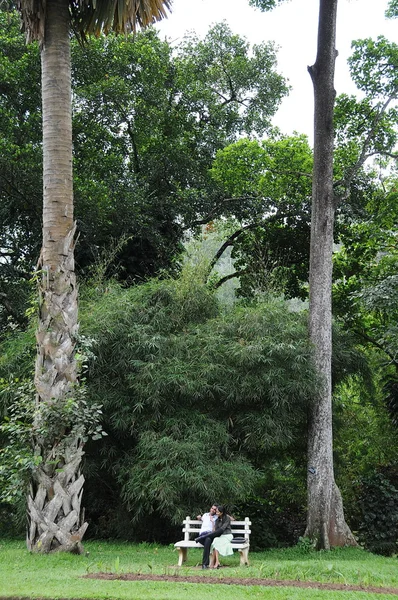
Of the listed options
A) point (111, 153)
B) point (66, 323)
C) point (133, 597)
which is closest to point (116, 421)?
point (66, 323)

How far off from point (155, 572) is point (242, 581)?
1356mm

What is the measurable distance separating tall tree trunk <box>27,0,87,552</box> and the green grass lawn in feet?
1.77

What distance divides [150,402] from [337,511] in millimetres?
4507

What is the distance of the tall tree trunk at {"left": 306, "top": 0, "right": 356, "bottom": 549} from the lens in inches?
592

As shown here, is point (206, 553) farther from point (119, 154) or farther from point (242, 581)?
point (119, 154)

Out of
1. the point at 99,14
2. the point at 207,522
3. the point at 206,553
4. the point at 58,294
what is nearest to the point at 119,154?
the point at 99,14

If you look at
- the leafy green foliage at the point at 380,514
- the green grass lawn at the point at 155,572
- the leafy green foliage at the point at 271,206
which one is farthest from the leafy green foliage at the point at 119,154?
the green grass lawn at the point at 155,572

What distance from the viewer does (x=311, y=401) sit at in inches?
609

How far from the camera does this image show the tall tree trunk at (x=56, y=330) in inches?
430

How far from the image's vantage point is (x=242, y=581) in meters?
8.62

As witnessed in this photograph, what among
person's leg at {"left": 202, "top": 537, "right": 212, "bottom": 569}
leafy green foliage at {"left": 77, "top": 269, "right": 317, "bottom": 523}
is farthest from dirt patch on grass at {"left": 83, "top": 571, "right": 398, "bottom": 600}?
leafy green foliage at {"left": 77, "top": 269, "right": 317, "bottom": 523}

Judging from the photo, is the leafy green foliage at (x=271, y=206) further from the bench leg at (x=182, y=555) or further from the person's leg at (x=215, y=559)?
the person's leg at (x=215, y=559)

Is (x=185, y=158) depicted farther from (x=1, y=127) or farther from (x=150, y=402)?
(x=150, y=402)

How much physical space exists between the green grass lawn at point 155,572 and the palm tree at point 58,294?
61 cm
